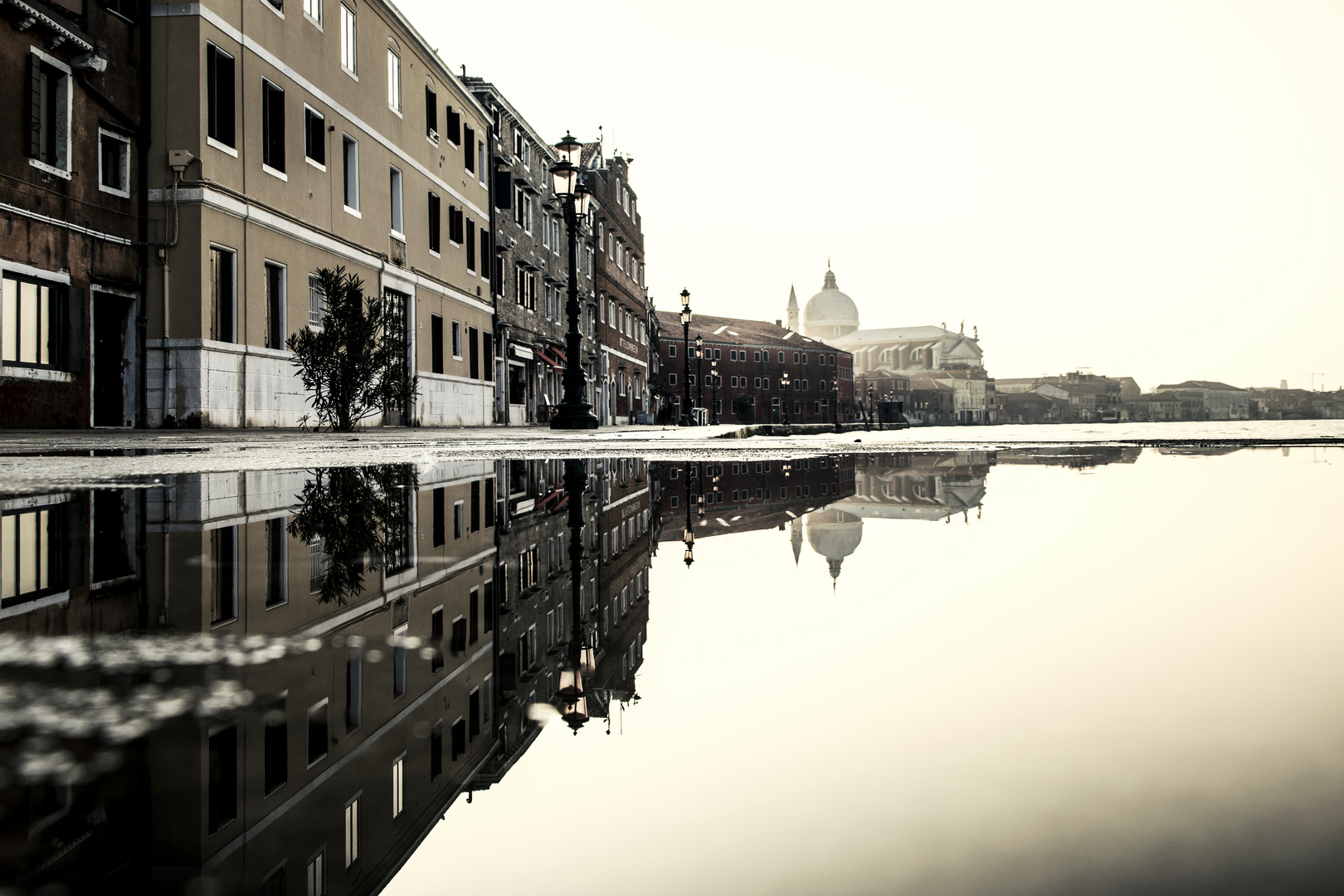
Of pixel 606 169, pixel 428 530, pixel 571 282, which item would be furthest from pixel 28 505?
pixel 606 169

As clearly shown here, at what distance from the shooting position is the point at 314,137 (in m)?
21.0

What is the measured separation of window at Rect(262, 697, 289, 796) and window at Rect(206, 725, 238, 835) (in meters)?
0.04

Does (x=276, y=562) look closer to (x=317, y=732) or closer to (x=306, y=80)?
(x=317, y=732)

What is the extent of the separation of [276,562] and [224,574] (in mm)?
246

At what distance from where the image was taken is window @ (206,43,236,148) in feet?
55.5

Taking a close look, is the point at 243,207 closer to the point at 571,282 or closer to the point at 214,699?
the point at 571,282

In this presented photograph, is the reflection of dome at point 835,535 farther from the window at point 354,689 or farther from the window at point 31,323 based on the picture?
the window at point 31,323

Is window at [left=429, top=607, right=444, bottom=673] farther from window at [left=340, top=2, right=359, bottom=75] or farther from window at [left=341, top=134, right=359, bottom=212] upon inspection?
window at [left=340, top=2, right=359, bottom=75]

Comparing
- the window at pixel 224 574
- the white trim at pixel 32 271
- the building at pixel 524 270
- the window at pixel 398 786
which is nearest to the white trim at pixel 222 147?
the white trim at pixel 32 271

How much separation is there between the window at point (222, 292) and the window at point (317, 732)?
16694 millimetres

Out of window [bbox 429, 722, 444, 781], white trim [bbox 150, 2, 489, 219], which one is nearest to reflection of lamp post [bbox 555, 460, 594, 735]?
window [bbox 429, 722, 444, 781]

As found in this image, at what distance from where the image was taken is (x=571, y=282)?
21.9 metres

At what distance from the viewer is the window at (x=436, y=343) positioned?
2836 centimetres

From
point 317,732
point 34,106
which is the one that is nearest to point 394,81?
point 34,106
